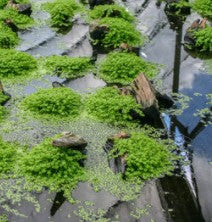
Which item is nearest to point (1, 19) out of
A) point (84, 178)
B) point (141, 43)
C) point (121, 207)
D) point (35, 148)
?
point (141, 43)

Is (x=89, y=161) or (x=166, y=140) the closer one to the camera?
(x=89, y=161)

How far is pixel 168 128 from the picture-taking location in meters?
12.1

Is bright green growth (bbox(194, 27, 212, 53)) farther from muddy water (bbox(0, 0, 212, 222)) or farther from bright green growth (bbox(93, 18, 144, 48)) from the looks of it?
bright green growth (bbox(93, 18, 144, 48))

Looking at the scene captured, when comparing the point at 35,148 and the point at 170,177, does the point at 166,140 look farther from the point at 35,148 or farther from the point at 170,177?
the point at 35,148

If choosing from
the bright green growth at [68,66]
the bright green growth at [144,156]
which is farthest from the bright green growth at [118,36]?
the bright green growth at [144,156]

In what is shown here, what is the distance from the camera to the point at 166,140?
11.6 meters

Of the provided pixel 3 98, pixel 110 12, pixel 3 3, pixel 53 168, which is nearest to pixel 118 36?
pixel 110 12

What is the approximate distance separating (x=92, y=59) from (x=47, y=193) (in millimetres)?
6621

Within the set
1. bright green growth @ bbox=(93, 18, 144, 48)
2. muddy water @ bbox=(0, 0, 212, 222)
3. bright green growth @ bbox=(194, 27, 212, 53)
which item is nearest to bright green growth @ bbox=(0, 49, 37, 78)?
muddy water @ bbox=(0, 0, 212, 222)

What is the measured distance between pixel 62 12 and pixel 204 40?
19.5 ft

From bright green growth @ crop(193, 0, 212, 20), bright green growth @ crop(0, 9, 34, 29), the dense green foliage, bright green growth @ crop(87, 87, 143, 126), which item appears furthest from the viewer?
bright green growth @ crop(193, 0, 212, 20)

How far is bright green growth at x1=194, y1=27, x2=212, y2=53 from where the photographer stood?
15.9 meters

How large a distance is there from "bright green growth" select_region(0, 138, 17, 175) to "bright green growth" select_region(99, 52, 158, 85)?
4.40 meters

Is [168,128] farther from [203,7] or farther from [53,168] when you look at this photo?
[203,7]
